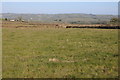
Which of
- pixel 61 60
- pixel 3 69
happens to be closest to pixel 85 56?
pixel 61 60

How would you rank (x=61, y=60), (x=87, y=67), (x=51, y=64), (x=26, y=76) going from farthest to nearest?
(x=61, y=60)
(x=51, y=64)
(x=87, y=67)
(x=26, y=76)

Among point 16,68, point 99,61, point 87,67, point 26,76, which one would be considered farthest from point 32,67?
point 99,61

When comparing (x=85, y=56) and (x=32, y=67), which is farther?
(x=85, y=56)

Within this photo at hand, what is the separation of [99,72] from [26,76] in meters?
3.35

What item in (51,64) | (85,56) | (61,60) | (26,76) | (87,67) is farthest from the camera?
(85,56)

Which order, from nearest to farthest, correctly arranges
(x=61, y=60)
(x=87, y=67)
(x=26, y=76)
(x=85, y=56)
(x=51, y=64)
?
(x=26, y=76) → (x=87, y=67) → (x=51, y=64) → (x=61, y=60) → (x=85, y=56)

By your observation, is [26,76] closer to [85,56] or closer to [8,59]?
[8,59]

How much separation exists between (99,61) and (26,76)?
489 cm

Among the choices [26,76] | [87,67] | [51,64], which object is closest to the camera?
[26,76]

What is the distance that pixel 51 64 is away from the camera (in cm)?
1377

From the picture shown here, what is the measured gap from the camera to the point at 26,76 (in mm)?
11227

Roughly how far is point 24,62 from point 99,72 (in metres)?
4.68

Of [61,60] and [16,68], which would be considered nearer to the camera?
[16,68]

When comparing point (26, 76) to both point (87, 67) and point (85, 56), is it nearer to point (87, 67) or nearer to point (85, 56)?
point (87, 67)
